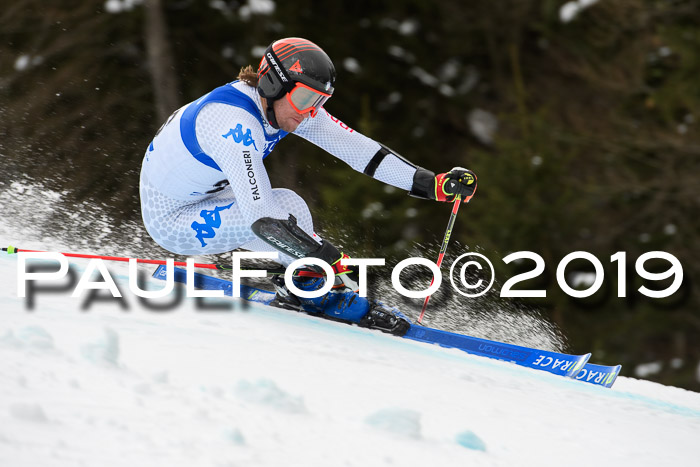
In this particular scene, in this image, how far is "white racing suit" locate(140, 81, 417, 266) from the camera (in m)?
3.02

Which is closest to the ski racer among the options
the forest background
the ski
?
the ski

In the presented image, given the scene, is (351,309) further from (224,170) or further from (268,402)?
(268,402)

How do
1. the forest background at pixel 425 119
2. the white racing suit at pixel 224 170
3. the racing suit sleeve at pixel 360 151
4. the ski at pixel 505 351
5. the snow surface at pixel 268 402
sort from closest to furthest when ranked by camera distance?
the snow surface at pixel 268 402 → the white racing suit at pixel 224 170 → the ski at pixel 505 351 → the racing suit sleeve at pixel 360 151 → the forest background at pixel 425 119

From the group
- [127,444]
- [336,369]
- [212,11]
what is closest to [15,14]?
[212,11]

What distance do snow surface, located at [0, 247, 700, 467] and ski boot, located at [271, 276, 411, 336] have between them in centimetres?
35

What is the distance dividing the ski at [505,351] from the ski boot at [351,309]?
0.10 metres

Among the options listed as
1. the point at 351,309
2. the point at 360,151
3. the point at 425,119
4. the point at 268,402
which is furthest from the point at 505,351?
the point at 425,119

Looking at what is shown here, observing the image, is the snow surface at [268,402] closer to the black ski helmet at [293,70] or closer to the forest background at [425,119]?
the black ski helmet at [293,70]

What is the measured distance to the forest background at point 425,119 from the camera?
27.2 feet

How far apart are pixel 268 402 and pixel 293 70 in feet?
5.02

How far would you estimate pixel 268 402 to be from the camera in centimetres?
208

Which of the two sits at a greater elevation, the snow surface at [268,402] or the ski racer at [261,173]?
the ski racer at [261,173]

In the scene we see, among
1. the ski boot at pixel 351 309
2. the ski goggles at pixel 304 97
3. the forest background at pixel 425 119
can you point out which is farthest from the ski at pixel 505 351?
the forest background at pixel 425 119

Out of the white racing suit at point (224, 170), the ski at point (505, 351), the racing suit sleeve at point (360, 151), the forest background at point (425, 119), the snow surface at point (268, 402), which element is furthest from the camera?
the forest background at point (425, 119)
